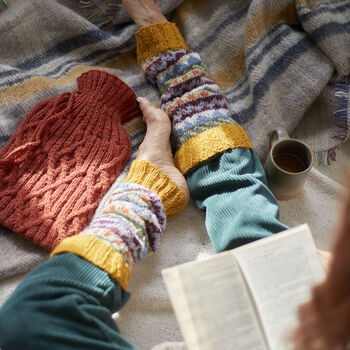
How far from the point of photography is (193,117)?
790mm

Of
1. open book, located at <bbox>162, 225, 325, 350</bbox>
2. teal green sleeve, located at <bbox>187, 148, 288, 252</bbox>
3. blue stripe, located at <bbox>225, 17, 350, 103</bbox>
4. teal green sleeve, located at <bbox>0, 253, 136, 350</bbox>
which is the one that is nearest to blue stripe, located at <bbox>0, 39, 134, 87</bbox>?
blue stripe, located at <bbox>225, 17, 350, 103</bbox>

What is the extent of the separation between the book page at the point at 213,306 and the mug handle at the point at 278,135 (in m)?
0.38

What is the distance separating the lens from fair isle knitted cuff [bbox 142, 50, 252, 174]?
0.75 meters

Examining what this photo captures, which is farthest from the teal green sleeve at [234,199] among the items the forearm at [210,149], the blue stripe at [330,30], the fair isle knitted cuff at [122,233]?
the blue stripe at [330,30]

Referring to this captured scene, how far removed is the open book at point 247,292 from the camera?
47 cm

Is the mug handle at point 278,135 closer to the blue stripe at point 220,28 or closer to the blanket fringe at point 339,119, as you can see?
the blanket fringe at point 339,119

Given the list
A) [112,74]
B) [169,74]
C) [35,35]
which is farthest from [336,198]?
[35,35]

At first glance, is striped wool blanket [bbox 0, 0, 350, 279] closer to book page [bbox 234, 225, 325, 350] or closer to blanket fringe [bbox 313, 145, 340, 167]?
blanket fringe [bbox 313, 145, 340, 167]

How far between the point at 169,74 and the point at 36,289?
1.82 ft

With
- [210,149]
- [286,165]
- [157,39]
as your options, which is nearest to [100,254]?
[210,149]

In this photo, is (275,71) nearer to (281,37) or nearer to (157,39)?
(281,37)

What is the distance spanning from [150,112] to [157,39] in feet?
0.62

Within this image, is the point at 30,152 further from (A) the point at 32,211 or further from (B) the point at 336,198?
(B) the point at 336,198

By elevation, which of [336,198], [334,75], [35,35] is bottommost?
[336,198]
